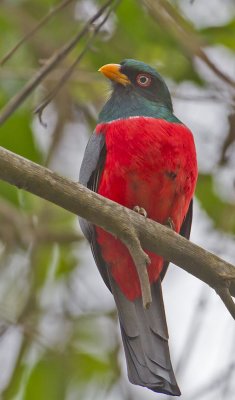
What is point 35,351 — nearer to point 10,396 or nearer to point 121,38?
point 10,396

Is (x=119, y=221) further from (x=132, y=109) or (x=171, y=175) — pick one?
(x=132, y=109)

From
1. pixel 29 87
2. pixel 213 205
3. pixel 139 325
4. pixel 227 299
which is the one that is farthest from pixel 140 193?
pixel 213 205

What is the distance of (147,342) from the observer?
472cm

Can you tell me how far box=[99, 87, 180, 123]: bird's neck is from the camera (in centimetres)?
523

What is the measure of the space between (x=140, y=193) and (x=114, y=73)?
0.94 m

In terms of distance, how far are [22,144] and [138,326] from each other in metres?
1.54

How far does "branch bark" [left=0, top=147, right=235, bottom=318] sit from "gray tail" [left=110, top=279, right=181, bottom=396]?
0.68 m

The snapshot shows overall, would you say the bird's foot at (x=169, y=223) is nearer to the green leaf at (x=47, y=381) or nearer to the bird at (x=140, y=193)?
the bird at (x=140, y=193)

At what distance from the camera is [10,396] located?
535cm

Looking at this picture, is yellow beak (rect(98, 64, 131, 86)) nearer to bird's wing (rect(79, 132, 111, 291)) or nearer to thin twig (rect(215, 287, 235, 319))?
bird's wing (rect(79, 132, 111, 291))


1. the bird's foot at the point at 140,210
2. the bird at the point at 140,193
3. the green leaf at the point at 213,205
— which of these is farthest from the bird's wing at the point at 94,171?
the green leaf at the point at 213,205

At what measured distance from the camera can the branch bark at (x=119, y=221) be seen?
11.9 ft

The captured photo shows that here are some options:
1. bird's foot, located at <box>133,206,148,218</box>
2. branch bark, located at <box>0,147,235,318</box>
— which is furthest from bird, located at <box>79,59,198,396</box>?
branch bark, located at <box>0,147,235,318</box>

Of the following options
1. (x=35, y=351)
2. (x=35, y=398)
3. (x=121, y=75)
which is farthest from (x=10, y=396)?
(x=121, y=75)
